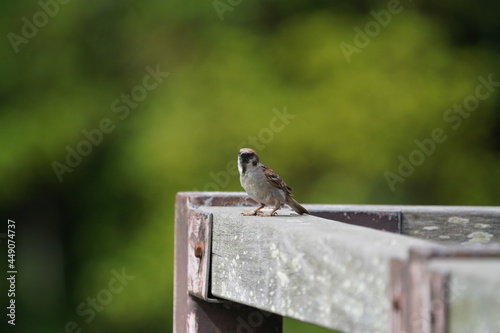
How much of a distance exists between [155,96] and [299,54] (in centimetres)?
164

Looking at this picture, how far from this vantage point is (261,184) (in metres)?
4.35

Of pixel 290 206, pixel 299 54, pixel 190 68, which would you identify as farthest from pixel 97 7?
pixel 290 206

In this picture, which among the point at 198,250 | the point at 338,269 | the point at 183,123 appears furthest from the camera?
the point at 183,123

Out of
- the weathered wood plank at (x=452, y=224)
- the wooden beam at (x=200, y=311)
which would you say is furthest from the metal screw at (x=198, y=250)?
the weathered wood plank at (x=452, y=224)

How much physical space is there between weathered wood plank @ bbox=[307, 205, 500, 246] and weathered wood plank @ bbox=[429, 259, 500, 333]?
194 centimetres

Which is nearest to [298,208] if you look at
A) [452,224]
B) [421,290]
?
[452,224]

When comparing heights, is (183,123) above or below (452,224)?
above

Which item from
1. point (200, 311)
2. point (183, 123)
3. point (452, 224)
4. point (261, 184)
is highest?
point (183, 123)

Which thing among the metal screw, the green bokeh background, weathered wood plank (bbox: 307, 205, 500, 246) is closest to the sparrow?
weathered wood plank (bbox: 307, 205, 500, 246)

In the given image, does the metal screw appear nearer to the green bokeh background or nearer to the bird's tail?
the bird's tail

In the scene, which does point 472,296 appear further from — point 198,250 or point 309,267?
point 198,250

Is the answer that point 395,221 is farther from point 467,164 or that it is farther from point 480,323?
point 467,164

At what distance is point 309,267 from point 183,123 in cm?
920

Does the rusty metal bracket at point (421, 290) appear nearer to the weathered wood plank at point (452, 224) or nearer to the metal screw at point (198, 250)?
the metal screw at point (198, 250)
